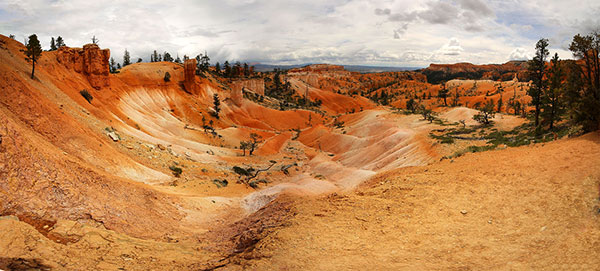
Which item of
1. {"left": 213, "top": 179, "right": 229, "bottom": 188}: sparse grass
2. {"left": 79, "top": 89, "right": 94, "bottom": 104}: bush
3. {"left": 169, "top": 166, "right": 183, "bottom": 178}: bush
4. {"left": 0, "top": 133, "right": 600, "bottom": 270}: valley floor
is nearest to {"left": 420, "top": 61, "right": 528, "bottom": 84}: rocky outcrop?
{"left": 213, "top": 179, "right": 229, "bottom": 188}: sparse grass

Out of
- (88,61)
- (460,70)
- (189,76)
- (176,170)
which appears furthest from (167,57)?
(460,70)

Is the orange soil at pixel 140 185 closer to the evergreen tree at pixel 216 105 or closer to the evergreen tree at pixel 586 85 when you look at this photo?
the evergreen tree at pixel 586 85

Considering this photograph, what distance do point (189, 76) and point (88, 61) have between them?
26.3 m

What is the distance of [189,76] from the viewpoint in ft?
224

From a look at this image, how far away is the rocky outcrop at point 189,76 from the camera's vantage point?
6806cm

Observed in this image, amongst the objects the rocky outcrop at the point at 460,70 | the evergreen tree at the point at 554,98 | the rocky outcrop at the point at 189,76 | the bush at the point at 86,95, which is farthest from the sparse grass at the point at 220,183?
the rocky outcrop at the point at 460,70

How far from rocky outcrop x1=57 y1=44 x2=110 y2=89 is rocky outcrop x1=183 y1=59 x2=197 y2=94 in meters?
24.5

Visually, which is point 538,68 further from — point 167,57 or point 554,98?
point 167,57

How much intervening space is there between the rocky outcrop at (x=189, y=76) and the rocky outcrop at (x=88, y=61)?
963 inches

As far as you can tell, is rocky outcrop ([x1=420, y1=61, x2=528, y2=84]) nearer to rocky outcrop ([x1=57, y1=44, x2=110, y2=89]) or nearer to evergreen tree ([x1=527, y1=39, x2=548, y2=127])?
evergreen tree ([x1=527, y1=39, x2=548, y2=127])

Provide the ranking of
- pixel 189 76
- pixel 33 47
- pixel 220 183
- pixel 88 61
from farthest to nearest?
pixel 189 76 < pixel 88 61 < pixel 33 47 < pixel 220 183

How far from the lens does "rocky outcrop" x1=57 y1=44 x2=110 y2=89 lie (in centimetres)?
4159

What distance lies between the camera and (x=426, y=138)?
98.3 ft

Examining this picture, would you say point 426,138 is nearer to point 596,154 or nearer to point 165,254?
point 596,154
